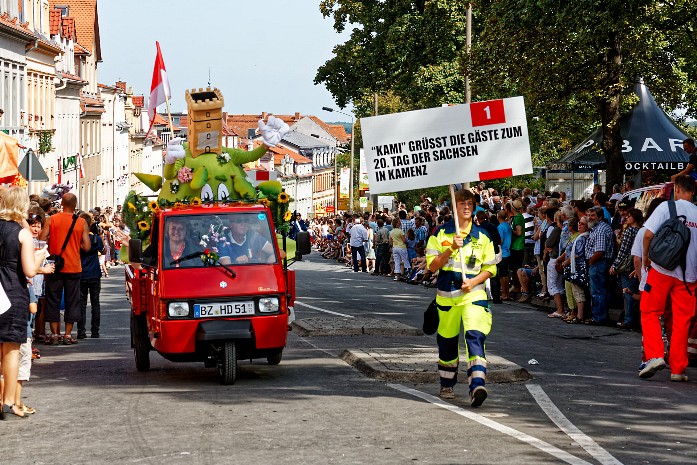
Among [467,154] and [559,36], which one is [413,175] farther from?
[559,36]

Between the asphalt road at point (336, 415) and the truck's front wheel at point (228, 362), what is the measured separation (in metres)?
0.16

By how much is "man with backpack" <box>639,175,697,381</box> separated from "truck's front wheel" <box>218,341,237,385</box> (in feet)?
13.4

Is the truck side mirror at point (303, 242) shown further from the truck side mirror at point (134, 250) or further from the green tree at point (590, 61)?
the green tree at point (590, 61)

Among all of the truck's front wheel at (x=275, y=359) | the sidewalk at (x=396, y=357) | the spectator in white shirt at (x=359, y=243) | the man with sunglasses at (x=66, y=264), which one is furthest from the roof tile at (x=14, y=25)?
the truck's front wheel at (x=275, y=359)

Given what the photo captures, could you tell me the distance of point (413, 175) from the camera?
44.0ft

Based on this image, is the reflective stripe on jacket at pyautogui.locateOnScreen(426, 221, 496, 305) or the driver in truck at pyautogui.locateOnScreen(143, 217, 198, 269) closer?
the reflective stripe on jacket at pyautogui.locateOnScreen(426, 221, 496, 305)

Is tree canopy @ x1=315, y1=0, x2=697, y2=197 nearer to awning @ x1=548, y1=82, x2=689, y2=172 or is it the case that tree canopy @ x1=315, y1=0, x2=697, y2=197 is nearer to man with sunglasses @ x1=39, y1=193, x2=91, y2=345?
awning @ x1=548, y1=82, x2=689, y2=172

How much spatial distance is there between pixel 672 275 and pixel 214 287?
4.67m

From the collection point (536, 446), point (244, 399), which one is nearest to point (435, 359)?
point (244, 399)

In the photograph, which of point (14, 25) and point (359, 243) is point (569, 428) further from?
point (14, 25)

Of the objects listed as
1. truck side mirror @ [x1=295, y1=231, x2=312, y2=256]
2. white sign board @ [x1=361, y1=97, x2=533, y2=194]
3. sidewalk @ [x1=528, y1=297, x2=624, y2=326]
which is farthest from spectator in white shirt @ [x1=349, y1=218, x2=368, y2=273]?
white sign board @ [x1=361, y1=97, x2=533, y2=194]

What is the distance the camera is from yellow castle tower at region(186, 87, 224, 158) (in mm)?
17219

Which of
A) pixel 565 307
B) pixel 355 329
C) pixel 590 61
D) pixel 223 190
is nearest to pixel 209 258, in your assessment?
pixel 223 190

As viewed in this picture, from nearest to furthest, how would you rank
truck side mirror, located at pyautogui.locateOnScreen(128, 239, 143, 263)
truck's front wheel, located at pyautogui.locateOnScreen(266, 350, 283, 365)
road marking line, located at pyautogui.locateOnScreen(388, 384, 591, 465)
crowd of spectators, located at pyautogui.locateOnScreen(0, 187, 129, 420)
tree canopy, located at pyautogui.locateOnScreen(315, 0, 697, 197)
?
road marking line, located at pyautogui.locateOnScreen(388, 384, 591, 465) < crowd of spectators, located at pyautogui.locateOnScreen(0, 187, 129, 420) < truck side mirror, located at pyautogui.locateOnScreen(128, 239, 143, 263) < truck's front wheel, located at pyautogui.locateOnScreen(266, 350, 283, 365) < tree canopy, located at pyautogui.locateOnScreen(315, 0, 697, 197)
